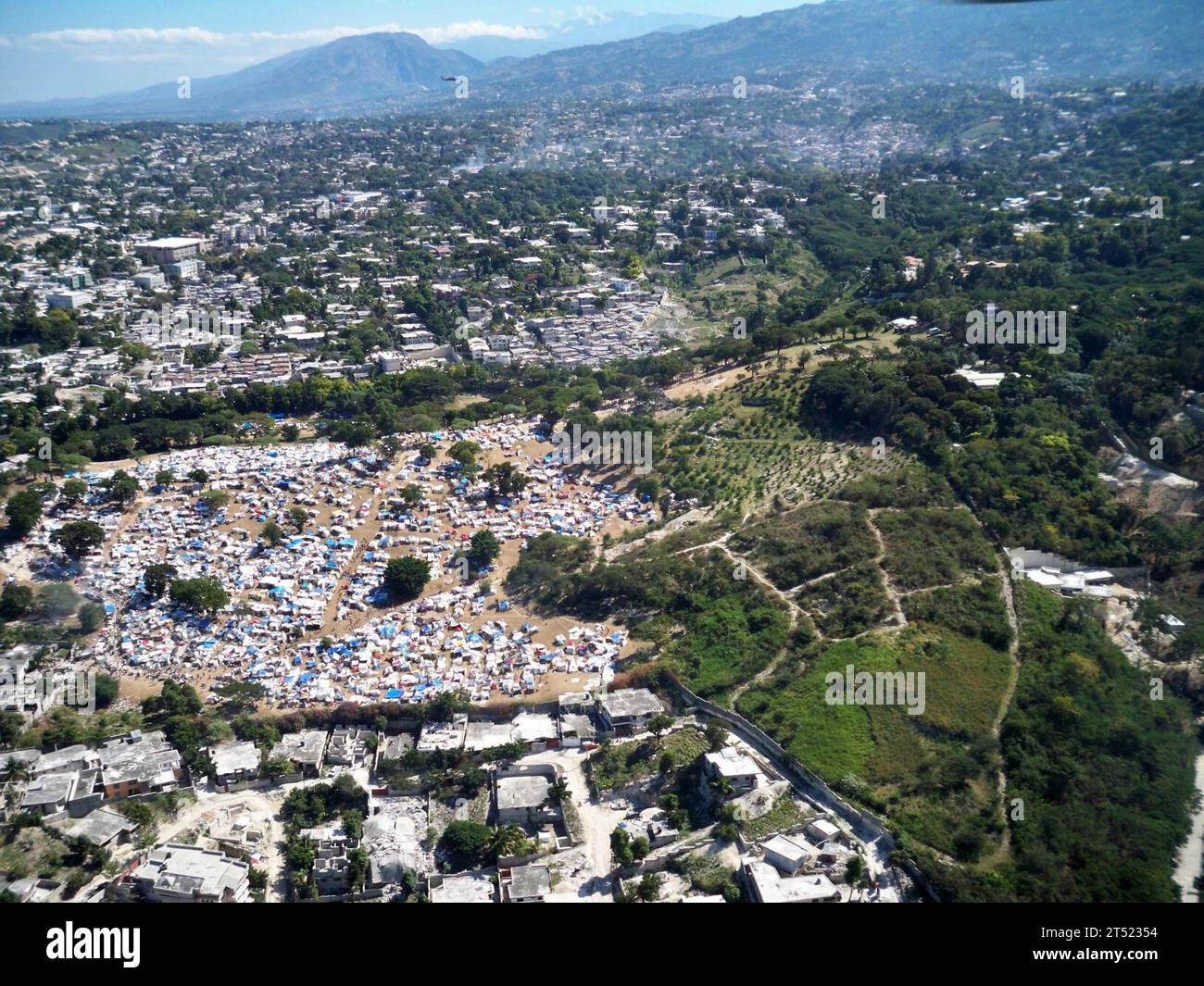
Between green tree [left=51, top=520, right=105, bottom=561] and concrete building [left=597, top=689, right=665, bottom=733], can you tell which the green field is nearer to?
concrete building [left=597, top=689, right=665, bottom=733]

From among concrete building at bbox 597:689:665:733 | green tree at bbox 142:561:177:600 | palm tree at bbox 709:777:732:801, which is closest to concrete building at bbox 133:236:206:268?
green tree at bbox 142:561:177:600

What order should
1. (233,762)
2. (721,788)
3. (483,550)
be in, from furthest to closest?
(483,550) < (233,762) < (721,788)

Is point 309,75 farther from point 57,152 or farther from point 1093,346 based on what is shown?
point 1093,346

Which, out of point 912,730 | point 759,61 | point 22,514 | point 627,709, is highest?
point 759,61

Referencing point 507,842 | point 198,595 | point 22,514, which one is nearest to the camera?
point 507,842

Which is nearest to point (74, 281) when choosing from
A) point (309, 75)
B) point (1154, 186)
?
point (1154, 186)

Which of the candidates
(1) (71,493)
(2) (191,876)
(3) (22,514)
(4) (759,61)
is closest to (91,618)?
(3) (22,514)

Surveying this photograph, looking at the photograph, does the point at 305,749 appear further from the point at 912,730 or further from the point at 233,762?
the point at 912,730

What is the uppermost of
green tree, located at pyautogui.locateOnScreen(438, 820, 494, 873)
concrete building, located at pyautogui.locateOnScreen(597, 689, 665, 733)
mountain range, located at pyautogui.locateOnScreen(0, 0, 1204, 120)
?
mountain range, located at pyautogui.locateOnScreen(0, 0, 1204, 120)

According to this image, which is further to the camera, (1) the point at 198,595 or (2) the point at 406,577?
(2) the point at 406,577
